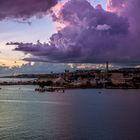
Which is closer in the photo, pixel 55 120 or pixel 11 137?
pixel 11 137

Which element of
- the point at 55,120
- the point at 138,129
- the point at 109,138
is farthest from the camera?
the point at 55,120

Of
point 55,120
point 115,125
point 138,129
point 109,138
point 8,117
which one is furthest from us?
point 8,117

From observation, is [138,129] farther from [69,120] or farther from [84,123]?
[69,120]

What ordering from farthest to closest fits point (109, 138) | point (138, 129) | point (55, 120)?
point (55, 120)
point (138, 129)
point (109, 138)

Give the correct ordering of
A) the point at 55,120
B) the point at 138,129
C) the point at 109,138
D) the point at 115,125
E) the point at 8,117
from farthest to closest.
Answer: the point at 8,117 < the point at 55,120 < the point at 115,125 < the point at 138,129 < the point at 109,138

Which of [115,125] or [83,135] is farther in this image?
[115,125]

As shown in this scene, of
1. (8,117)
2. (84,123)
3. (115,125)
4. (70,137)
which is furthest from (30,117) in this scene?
(70,137)

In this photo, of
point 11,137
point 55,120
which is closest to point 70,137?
point 11,137

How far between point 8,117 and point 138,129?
94.5 ft

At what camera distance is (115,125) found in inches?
2662

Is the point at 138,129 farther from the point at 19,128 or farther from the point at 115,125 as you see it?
the point at 19,128

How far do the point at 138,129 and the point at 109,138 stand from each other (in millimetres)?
9158

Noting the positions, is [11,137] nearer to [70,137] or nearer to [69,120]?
[70,137]

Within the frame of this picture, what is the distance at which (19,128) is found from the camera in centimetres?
6425
